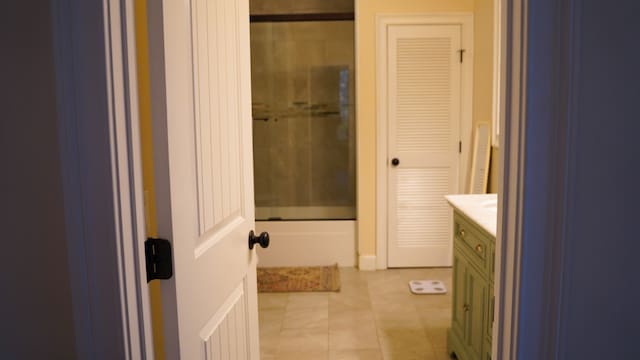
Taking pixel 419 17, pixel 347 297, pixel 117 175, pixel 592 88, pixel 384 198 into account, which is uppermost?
pixel 419 17

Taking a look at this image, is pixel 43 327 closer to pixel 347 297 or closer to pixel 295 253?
pixel 347 297

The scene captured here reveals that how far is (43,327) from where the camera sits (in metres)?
0.94

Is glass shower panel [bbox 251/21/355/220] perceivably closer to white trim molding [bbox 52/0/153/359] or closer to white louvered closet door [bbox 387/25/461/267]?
white louvered closet door [bbox 387/25/461/267]

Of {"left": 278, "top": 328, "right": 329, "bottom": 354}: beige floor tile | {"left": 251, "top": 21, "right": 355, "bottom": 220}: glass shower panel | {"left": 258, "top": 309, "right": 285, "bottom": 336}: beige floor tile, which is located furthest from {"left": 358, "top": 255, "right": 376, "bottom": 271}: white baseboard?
{"left": 278, "top": 328, "right": 329, "bottom": 354}: beige floor tile

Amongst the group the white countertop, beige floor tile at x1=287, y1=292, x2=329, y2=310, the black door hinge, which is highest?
the black door hinge

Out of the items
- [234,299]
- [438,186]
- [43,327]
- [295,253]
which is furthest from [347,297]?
[43,327]

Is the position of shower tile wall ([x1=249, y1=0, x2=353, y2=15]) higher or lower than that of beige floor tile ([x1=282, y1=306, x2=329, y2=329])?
higher

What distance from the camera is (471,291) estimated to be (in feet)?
7.61

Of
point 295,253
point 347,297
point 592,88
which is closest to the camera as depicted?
point 592,88

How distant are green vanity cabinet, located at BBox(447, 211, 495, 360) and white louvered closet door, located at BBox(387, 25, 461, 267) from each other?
160cm

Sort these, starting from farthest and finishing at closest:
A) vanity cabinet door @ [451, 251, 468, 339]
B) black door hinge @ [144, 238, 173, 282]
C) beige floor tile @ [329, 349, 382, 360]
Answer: beige floor tile @ [329, 349, 382, 360] < vanity cabinet door @ [451, 251, 468, 339] < black door hinge @ [144, 238, 173, 282]

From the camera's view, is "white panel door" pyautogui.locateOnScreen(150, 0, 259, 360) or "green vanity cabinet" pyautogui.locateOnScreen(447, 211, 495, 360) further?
"green vanity cabinet" pyautogui.locateOnScreen(447, 211, 495, 360)

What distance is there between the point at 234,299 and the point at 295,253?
3104mm

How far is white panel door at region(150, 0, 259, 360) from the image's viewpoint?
1.00 meters
